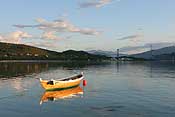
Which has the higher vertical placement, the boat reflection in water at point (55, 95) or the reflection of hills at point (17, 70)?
the reflection of hills at point (17, 70)

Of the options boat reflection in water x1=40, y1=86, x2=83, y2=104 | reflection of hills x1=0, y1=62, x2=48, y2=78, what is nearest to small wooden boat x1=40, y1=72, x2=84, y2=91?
boat reflection in water x1=40, y1=86, x2=83, y2=104

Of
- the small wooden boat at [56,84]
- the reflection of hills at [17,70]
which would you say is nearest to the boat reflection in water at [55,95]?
the small wooden boat at [56,84]

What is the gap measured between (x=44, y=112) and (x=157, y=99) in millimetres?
17925

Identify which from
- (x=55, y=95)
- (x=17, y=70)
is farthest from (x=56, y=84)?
(x=17, y=70)

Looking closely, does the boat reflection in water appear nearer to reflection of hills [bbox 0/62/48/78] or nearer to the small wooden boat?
the small wooden boat

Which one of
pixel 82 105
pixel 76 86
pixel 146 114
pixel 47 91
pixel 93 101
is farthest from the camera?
pixel 76 86

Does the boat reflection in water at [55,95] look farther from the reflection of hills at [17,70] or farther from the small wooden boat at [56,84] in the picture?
the reflection of hills at [17,70]

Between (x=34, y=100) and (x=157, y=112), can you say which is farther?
(x=34, y=100)

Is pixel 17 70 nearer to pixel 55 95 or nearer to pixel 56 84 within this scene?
pixel 56 84

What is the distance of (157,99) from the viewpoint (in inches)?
1654

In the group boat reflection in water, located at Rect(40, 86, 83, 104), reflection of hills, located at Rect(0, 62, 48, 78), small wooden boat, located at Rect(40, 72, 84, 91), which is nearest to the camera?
A: boat reflection in water, located at Rect(40, 86, 83, 104)

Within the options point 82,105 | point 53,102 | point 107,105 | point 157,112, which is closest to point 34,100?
point 53,102

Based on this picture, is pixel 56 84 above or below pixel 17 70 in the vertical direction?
below

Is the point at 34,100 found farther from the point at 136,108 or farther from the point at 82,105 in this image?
the point at 136,108
